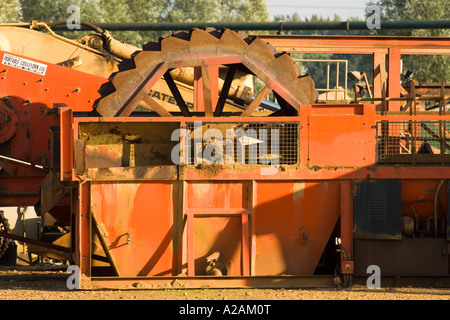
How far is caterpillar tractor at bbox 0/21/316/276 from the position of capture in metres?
11.1

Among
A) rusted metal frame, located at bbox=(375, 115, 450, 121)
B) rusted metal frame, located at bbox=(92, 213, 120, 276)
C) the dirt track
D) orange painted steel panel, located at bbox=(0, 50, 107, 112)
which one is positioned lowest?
the dirt track

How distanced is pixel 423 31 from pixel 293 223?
109 feet

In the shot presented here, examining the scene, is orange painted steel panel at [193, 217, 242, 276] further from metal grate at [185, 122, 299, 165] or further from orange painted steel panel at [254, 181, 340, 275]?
metal grate at [185, 122, 299, 165]

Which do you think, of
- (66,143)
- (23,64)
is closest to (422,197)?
(66,143)

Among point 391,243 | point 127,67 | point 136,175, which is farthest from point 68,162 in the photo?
point 391,243

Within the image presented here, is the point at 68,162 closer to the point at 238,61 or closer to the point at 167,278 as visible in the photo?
the point at 167,278

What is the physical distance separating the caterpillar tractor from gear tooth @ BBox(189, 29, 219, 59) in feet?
0.05

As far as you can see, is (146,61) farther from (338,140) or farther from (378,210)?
(378,210)

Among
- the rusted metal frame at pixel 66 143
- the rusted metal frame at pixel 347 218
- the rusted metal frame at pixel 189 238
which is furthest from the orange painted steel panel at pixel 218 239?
→ the rusted metal frame at pixel 66 143

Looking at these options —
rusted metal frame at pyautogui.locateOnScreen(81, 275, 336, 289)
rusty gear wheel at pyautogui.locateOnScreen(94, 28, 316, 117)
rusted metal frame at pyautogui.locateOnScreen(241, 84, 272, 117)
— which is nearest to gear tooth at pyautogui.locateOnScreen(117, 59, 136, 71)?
rusty gear wheel at pyautogui.locateOnScreen(94, 28, 316, 117)

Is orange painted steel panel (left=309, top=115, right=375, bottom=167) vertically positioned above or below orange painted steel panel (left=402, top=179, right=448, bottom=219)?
above

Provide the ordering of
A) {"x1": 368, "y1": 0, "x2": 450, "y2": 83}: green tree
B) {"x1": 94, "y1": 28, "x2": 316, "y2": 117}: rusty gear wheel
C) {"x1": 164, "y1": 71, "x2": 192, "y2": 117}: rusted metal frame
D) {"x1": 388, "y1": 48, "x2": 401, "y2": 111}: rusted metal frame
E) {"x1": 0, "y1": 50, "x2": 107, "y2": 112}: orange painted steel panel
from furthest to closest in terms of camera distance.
Answer: {"x1": 368, "y1": 0, "x2": 450, "y2": 83}: green tree, {"x1": 388, "y1": 48, "x2": 401, "y2": 111}: rusted metal frame, {"x1": 0, "y1": 50, "x2": 107, "y2": 112}: orange painted steel panel, {"x1": 164, "y1": 71, "x2": 192, "y2": 117}: rusted metal frame, {"x1": 94, "y1": 28, "x2": 316, "y2": 117}: rusty gear wheel

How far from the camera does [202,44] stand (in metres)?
11.7

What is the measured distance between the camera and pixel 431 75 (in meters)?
41.7
